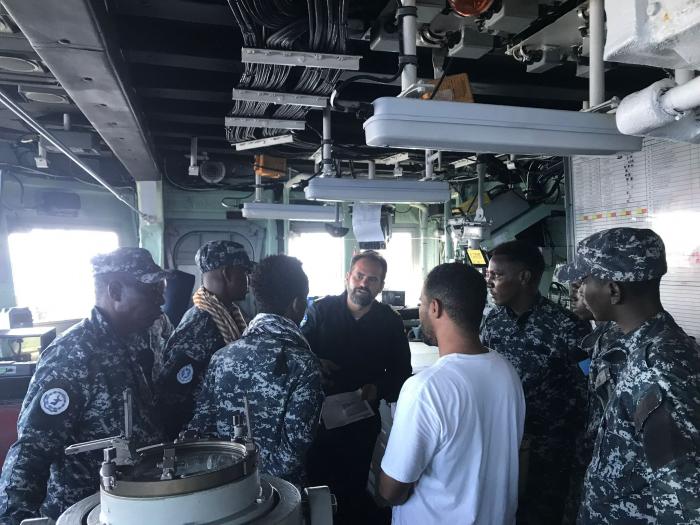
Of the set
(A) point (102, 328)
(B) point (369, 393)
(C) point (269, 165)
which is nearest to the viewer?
(A) point (102, 328)

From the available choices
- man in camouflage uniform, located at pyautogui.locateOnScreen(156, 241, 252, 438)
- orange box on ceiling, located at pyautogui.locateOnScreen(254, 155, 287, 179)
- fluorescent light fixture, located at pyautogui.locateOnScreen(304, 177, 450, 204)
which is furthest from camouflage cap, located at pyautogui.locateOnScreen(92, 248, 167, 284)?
→ orange box on ceiling, located at pyautogui.locateOnScreen(254, 155, 287, 179)

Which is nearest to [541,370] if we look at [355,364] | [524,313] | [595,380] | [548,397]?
[548,397]

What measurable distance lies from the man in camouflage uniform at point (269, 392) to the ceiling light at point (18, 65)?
176 centimetres

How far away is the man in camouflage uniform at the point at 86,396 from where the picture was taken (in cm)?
135

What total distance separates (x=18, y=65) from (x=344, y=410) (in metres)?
2.29

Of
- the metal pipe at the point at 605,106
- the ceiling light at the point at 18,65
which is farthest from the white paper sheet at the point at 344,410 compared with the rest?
the ceiling light at the point at 18,65

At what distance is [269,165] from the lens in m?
4.46

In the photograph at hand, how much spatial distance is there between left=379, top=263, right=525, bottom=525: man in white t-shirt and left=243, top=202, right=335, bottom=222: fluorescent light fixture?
2.67m

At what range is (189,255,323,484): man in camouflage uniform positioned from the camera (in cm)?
173

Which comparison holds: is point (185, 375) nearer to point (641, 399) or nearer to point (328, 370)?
point (328, 370)

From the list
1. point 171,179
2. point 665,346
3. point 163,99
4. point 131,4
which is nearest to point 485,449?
point 665,346

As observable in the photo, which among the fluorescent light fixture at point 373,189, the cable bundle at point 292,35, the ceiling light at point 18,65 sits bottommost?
the fluorescent light fixture at point 373,189

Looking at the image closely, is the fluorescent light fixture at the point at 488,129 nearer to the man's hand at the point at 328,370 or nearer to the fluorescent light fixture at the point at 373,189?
the fluorescent light fixture at the point at 373,189

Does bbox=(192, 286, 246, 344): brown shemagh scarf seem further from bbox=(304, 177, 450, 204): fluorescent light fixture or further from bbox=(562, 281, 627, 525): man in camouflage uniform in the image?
bbox=(562, 281, 627, 525): man in camouflage uniform
